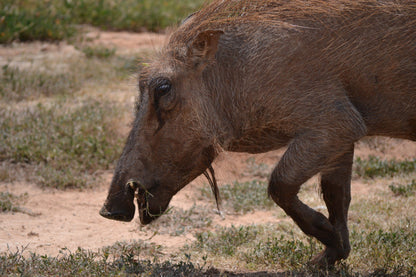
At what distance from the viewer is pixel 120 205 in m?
3.47

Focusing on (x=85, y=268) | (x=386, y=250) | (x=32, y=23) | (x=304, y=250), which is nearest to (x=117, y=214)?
(x=85, y=268)

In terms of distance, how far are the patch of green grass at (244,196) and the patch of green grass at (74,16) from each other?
4.12 meters

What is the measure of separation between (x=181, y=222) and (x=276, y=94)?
1880mm

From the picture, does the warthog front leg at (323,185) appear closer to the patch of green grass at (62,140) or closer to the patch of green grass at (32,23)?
the patch of green grass at (62,140)

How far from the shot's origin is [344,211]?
13.1ft

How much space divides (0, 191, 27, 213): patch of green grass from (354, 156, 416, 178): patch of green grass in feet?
10.5

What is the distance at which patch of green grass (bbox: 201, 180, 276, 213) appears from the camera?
210 inches

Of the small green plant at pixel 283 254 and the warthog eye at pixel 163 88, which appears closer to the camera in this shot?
the warthog eye at pixel 163 88

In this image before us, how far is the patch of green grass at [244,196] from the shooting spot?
5334mm

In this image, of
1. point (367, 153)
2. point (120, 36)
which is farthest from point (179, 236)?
point (120, 36)

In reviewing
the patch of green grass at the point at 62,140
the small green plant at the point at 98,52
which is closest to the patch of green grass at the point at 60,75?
the small green plant at the point at 98,52

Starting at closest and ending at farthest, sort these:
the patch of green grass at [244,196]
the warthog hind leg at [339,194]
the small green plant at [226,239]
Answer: the warthog hind leg at [339,194], the small green plant at [226,239], the patch of green grass at [244,196]

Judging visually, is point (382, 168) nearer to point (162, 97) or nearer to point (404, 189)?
point (404, 189)

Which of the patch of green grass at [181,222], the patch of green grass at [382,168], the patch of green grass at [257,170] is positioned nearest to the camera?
the patch of green grass at [181,222]
